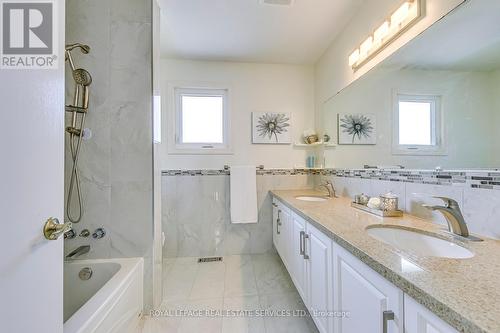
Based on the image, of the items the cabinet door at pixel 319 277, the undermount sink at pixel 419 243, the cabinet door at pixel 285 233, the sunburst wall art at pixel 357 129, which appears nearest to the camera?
the undermount sink at pixel 419 243

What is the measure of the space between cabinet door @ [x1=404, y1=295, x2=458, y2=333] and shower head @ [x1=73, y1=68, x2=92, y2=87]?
201 centimetres

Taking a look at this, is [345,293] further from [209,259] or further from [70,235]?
[209,259]

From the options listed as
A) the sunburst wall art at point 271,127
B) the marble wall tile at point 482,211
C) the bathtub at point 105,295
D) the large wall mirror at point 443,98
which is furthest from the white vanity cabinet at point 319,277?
the sunburst wall art at point 271,127

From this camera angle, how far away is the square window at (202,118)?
106 inches

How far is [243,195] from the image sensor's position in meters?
2.56

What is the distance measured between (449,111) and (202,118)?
7.58ft

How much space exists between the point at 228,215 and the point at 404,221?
6.13 ft

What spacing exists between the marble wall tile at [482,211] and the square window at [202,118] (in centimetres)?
219

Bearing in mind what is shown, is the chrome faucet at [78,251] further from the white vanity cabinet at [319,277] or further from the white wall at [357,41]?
the white wall at [357,41]

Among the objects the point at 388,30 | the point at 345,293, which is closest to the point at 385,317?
the point at 345,293

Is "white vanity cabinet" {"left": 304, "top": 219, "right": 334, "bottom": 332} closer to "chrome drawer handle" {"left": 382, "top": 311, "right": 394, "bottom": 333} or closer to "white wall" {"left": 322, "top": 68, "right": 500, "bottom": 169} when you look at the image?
"chrome drawer handle" {"left": 382, "top": 311, "right": 394, "bottom": 333}

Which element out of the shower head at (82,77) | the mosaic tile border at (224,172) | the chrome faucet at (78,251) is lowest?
the chrome faucet at (78,251)

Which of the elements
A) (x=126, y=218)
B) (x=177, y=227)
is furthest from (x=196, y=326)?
(x=177, y=227)

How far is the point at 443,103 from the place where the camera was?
115cm
